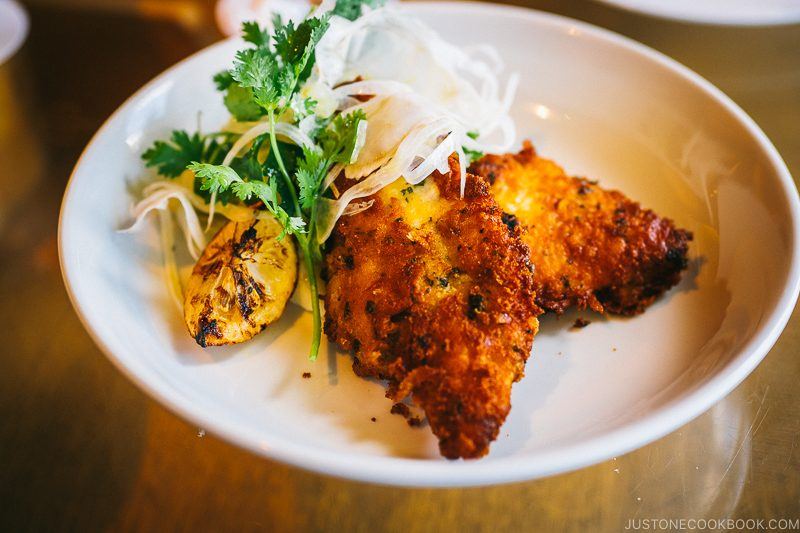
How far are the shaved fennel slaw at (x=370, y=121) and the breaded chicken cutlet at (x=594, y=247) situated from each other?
1.11 ft

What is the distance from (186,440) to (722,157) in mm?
2338

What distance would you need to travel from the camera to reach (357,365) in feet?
6.73

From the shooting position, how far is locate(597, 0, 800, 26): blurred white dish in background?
3.17m

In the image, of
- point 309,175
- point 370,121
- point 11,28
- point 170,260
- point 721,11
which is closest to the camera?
point 309,175

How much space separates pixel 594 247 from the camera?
229 centimetres

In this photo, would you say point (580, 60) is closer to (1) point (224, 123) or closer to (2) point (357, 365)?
(1) point (224, 123)

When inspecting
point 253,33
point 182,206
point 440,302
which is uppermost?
point 253,33

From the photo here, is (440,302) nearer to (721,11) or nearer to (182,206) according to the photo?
(182,206)

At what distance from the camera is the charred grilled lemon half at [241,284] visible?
2049 millimetres

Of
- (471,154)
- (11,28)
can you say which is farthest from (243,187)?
(11,28)

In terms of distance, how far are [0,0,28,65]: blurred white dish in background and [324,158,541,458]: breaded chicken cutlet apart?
2.96m

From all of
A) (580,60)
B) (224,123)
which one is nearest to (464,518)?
(224,123)

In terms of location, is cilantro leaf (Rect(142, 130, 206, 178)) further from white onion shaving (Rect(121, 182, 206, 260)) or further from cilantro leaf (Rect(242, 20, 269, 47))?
cilantro leaf (Rect(242, 20, 269, 47))

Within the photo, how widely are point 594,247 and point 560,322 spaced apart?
0.97 feet
